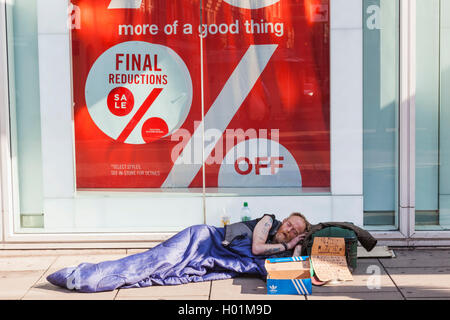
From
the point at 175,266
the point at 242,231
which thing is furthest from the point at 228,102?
the point at 175,266

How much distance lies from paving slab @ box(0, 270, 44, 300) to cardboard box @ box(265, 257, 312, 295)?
199 cm

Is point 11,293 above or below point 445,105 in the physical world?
below

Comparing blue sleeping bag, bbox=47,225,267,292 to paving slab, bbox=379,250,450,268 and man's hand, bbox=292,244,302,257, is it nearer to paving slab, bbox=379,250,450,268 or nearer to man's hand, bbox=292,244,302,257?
man's hand, bbox=292,244,302,257

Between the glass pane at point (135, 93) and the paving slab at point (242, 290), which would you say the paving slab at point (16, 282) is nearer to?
the glass pane at point (135, 93)

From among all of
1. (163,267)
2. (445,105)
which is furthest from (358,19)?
(163,267)

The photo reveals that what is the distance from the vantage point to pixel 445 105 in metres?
6.89

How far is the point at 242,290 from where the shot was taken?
5.64 meters

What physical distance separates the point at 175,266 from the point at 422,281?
2.06 m

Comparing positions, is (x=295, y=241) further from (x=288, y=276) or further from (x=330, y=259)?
(x=288, y=276)

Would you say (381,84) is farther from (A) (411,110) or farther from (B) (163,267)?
(B) (163,267)

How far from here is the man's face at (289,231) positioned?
6.09m

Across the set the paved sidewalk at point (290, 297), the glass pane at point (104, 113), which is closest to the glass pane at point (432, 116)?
the paved sidewalk at point (290, 297)

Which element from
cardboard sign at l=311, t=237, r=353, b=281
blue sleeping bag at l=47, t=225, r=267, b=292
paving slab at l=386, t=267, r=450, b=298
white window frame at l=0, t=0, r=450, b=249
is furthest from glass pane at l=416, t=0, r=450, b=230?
blue sleeping bag at l=47, t=225, r=267, b=292

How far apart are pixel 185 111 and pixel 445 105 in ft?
8.44
